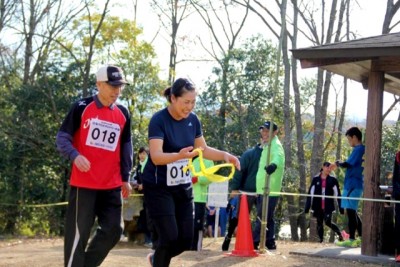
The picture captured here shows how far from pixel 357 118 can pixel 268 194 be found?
84.1ft

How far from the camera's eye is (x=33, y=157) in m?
26.5

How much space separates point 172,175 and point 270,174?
165 inches

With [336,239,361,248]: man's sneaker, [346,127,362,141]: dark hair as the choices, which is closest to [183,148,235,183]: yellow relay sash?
[346,127,362,141]: dark hair

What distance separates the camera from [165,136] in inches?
251

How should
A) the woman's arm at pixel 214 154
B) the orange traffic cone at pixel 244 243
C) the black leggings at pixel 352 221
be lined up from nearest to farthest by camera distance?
the woman's arm at pixel 214 154 < the orange traffic cone at pixel 244 243 < the black leggings at pixel 352 221

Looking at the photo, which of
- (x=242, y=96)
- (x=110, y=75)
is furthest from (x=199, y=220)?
(x=242, y=96)

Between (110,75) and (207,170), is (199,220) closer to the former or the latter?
(110,75)

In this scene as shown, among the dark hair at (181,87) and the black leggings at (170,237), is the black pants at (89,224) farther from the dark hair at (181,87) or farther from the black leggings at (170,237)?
the dark hair at (181,87)

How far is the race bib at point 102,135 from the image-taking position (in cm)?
654

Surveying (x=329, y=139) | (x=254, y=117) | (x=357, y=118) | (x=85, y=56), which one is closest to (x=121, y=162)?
(x=254, y=117)

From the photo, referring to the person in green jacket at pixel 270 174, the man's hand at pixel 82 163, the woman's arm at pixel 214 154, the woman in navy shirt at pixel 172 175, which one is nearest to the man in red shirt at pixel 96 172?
the man's hand at pixel 82 163

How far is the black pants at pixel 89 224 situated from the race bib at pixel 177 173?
0.58 metres

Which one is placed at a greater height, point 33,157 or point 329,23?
point 329,23

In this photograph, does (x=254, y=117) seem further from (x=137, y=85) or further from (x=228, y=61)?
(x=137, y=85)
